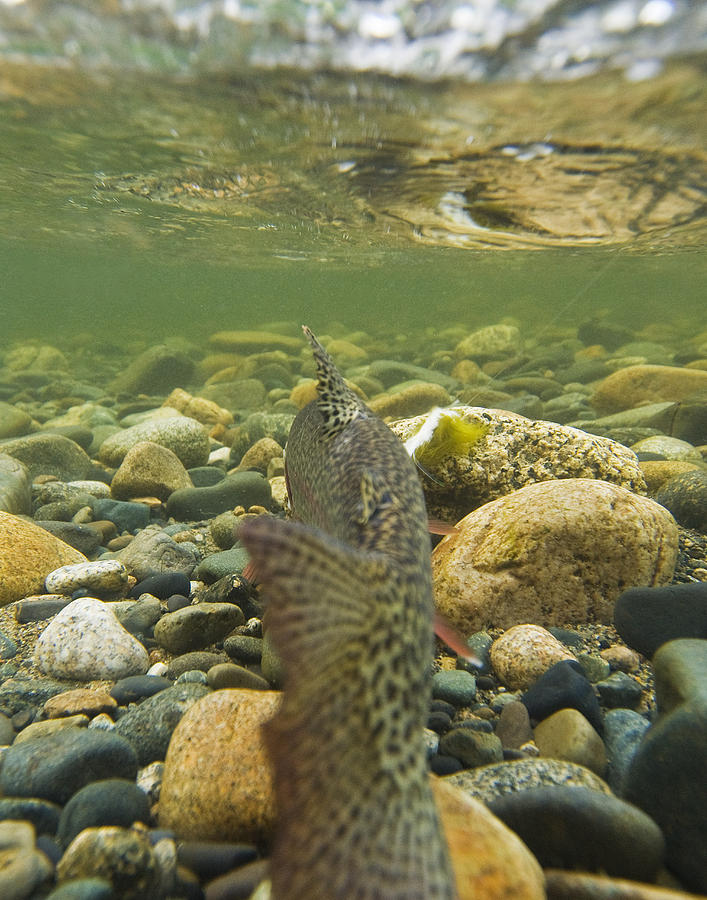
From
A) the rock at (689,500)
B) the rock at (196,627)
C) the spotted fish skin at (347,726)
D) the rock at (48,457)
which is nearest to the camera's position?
the spotted fish skin at (347,726)

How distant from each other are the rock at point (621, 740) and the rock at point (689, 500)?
121 inches

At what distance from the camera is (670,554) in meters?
4.19

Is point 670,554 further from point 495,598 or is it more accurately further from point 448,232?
point 448,232

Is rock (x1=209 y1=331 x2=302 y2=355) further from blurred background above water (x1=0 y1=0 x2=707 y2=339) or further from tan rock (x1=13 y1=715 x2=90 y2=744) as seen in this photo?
tan rock (x1=13 y1=715 x2=90 y2=744)

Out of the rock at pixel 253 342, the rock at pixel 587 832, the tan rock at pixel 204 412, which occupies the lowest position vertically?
the rock at pixel 587 832

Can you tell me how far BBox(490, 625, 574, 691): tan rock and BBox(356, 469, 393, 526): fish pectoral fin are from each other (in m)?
1.89

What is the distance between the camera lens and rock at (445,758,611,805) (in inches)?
90.2

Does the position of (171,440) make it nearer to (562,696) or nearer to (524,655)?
(524,655)

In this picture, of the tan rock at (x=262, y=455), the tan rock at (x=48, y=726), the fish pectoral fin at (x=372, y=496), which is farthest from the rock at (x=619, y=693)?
the tan rock at (x=262, y=455)

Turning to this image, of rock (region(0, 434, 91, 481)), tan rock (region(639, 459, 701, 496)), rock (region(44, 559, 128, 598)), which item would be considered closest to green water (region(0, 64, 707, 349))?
tan rock (region(639, 459, 701, 496))

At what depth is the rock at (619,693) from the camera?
3094 mm

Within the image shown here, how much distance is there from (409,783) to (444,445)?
3975mm

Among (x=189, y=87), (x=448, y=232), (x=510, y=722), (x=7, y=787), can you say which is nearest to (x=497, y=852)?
(x=510, y=722)

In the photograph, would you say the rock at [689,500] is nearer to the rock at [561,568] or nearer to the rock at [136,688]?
the rock at [561,568]
